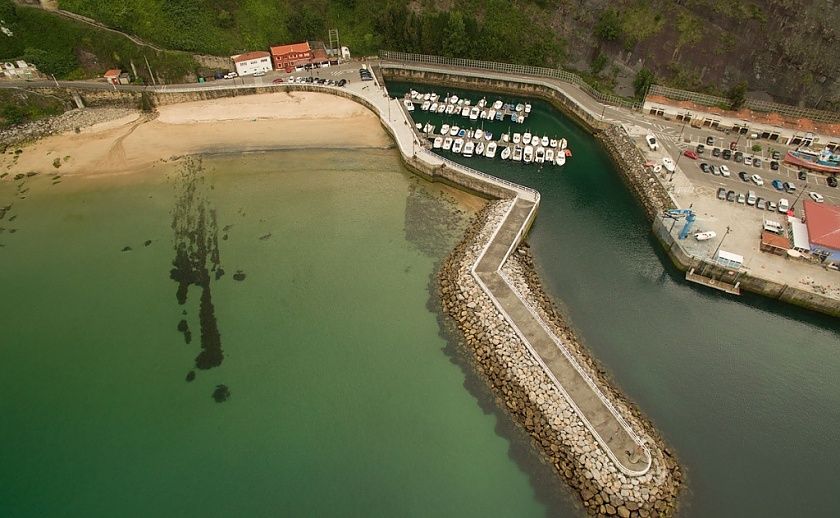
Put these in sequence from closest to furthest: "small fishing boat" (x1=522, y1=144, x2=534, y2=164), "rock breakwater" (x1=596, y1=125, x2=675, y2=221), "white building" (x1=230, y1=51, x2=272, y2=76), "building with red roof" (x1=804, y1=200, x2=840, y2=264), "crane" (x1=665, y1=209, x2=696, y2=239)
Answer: "building with red roof" (x1=804, y1=200, x2=840, y2=264) → "crane" (x1=665, y1=209, x2=696, y2=239) → "rock breakwater" (x1=596, y1=125, x2=675, y2=221) → "small fishing boat" (x1=522, y1=144, x2=534, y2=164) → "white building" (x1=230, y1=51, x2=272, y2=76)

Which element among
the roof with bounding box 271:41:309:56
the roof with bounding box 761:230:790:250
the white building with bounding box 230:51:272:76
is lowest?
the roof with bounding box 761:230:790:250

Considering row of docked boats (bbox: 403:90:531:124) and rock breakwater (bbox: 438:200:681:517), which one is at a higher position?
row of docked boats (bbox: 403:90:531:124)

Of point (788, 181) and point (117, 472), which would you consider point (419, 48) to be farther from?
point (117, 472)

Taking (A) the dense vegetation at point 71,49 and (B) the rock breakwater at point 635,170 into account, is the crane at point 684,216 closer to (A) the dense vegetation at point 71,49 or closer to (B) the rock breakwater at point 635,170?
(B) the rock breakwater at point 635,170

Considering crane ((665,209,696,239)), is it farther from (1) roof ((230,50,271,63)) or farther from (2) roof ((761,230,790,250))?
(1) roof ((230,50,271,63))

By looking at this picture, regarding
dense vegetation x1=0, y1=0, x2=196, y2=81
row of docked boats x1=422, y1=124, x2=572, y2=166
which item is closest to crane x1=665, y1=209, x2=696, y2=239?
row of docked boats x1=422, y1=124, x2=572, y2=166

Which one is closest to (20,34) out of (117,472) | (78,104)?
(78,104)
